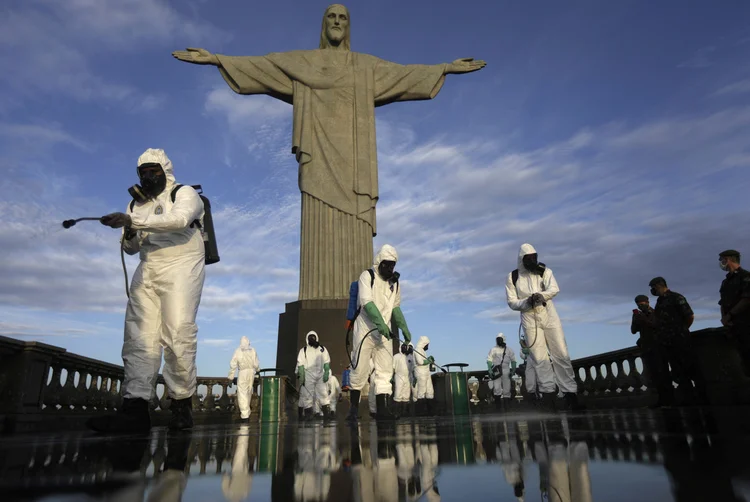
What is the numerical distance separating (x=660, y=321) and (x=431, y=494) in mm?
6614

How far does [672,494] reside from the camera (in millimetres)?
759

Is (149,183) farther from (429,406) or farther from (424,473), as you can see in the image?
(429,406)

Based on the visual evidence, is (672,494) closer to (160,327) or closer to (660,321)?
(160,327)

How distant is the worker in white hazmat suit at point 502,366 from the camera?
46.5ft

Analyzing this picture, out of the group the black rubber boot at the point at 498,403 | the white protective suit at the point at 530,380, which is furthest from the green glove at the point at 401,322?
the black rubber boot at the point at 498,403

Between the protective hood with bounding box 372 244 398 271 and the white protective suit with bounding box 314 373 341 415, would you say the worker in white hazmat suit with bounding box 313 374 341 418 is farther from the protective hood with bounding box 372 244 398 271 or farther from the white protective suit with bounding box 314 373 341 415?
the protective hood with bounding box 372 244 398 271

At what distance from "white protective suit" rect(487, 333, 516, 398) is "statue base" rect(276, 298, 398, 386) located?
4901 millimetres

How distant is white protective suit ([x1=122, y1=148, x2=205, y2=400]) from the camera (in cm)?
386

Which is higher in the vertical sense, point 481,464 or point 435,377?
point 435,377

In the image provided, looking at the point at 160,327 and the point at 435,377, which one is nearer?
the point at 160,327

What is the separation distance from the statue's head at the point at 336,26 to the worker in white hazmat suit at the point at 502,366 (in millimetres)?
9676

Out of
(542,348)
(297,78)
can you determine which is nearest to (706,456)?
(542,348)

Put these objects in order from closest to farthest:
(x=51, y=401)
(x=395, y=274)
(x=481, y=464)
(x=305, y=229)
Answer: (x=481, y=464) → (x=51, y=401) → (x=395, y=274) → (x=305, y=229)

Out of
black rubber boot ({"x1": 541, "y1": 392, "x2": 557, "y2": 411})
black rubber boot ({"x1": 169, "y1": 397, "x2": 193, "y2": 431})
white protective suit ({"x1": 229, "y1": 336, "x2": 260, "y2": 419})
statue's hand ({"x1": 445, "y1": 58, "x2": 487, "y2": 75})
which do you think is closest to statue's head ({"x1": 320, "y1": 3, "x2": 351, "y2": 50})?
statue's hand ({"x1": 445, "y1": 58, "x2": 487, "y2": 75})
